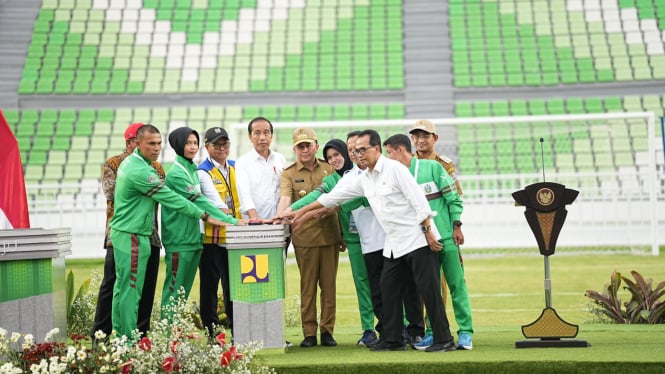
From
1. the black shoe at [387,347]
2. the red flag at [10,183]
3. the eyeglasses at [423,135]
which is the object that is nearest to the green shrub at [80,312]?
the red flag at [10,183]

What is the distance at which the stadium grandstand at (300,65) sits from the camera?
2619 cm

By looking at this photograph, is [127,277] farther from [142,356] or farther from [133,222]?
[142,356]

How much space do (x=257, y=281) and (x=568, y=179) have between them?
A: 41.4ft

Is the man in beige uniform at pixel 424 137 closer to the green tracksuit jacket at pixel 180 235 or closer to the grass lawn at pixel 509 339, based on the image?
the grass lawn at pixel 509 339

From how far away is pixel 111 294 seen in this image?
7059 millimetres

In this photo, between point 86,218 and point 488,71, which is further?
point 488,71

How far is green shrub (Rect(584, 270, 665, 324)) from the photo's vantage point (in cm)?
856

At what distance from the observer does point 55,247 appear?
6.53 metres

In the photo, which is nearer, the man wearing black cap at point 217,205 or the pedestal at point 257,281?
the pedestal at point 257,281

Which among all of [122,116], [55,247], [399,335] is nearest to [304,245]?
[399,335]

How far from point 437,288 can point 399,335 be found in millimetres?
482

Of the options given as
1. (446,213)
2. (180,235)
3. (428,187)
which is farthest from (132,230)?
(446,213)

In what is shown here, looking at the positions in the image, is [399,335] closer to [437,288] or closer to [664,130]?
[437,288]

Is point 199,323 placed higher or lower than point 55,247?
lower
